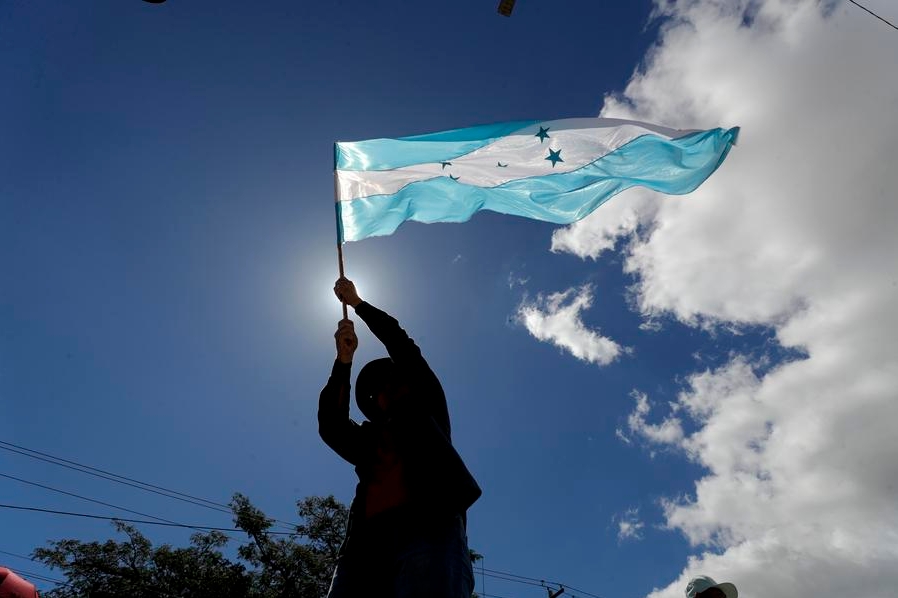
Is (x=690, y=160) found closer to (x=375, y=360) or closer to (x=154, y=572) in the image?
(x=375, y=360)

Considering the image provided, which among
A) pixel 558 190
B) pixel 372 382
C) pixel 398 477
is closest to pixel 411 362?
pixel 372 382

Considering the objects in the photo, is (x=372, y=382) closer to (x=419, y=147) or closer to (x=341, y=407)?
(x=341, y=407)

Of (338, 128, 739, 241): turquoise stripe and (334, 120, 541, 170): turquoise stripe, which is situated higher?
(334, 120, 541, 170): turquoise stripe

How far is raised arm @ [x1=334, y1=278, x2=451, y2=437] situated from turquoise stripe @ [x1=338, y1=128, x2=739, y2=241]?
2.23 m

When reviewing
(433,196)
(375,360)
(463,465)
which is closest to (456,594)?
(463,465)

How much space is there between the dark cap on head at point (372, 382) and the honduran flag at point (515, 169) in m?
2.16

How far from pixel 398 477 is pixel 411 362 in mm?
492

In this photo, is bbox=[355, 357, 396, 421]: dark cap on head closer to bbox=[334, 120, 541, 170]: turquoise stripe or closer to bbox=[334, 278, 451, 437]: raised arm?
bbox=[334, 278, 451, 437]: raised arm

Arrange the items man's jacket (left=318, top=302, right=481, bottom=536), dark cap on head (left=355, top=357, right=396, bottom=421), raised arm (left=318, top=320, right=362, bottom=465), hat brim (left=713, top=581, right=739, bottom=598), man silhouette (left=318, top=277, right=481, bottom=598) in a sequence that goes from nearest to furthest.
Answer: man silhouette (left=318, top=277, right=481, bottom=598) < man's jacket (left=318, top=302, right=481, bottom=536) < raised arm (left=318, top=320, right=362, bottom=465) < dark cap on head (left=355, top=357, right=396, bottom=421) < hat brim (left=713, top=581, right=739, bottom=598)

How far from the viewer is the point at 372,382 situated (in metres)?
2.65

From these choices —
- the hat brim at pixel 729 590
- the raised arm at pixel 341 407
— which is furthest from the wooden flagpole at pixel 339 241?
the hat brim at pixel 729 590

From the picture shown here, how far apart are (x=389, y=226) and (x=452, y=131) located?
1.18 m

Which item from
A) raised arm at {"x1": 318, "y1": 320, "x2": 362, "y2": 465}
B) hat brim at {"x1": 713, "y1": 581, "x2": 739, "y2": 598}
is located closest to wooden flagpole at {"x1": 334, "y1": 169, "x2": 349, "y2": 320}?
raised arm at {"x1": 318, "y1": 320, "x2": 362, "y2": 465}

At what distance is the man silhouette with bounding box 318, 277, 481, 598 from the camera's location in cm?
178
